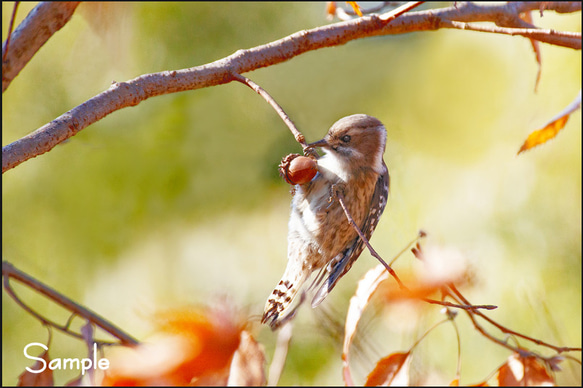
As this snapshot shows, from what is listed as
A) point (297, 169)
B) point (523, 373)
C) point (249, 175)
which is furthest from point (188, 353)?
point (249, 175)

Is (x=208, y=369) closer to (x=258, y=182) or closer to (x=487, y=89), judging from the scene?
(x=258, y=182)

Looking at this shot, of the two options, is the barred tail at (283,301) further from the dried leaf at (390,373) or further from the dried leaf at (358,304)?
the dried leaf at (390,373)

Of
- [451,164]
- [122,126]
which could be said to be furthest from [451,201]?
[122,126]

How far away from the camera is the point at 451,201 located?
7.88ft

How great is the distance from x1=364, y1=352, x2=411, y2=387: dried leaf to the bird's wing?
24cm

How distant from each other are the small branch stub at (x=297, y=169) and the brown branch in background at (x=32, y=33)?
0.73 meters

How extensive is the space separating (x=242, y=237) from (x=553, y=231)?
1.27 m

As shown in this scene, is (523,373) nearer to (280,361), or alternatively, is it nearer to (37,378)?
(280,361)

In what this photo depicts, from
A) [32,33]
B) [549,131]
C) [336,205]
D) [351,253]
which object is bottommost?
[351,253]

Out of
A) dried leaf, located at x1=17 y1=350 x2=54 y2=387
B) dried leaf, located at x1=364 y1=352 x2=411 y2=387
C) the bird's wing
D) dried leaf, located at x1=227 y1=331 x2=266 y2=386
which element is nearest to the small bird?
the bird's wing

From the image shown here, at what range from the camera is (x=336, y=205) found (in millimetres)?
1205

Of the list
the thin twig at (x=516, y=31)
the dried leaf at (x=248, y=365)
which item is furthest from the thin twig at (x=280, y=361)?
the thin twig at (x=516, y=31)

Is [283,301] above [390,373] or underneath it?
above

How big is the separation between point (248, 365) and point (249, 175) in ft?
5.46
